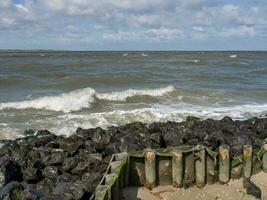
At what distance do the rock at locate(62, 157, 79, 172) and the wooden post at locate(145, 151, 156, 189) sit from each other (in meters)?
1.90

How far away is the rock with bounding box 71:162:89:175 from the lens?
10.4 meters

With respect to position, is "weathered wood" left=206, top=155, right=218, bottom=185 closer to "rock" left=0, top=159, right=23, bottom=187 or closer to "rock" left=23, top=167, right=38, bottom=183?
"rock" left=23, top=167, right=38, bottom=183

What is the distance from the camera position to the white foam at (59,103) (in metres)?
22.7

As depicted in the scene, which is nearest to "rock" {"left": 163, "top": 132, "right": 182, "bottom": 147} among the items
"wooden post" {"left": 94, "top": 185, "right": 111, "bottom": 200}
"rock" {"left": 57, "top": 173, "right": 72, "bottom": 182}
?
"rock" {"left": 57, "top": 173, "right": 72, "bottom": 182}

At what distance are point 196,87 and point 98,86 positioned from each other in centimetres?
719

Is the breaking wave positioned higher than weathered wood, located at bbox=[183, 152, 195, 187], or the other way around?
Result: weathered wood, located at bbox=[183, 152, 195, 187]

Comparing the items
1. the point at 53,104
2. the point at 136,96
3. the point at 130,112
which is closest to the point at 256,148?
the point at 130,112

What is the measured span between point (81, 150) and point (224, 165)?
392 cm

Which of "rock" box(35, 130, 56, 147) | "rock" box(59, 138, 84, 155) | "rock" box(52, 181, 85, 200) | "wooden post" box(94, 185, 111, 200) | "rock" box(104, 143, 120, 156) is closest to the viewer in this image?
"wooden post" box(94, 185, 111, 200)

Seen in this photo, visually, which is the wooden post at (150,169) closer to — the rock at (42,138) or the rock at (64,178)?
the rock at (64,178)

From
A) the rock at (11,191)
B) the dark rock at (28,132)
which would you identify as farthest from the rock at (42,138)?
the rock at (11,191)

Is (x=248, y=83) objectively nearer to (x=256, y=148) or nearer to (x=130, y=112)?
(x=130, y=112)

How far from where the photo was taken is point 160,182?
32.2 feet

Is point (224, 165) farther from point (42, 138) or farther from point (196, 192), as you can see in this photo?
point (42, 138)
